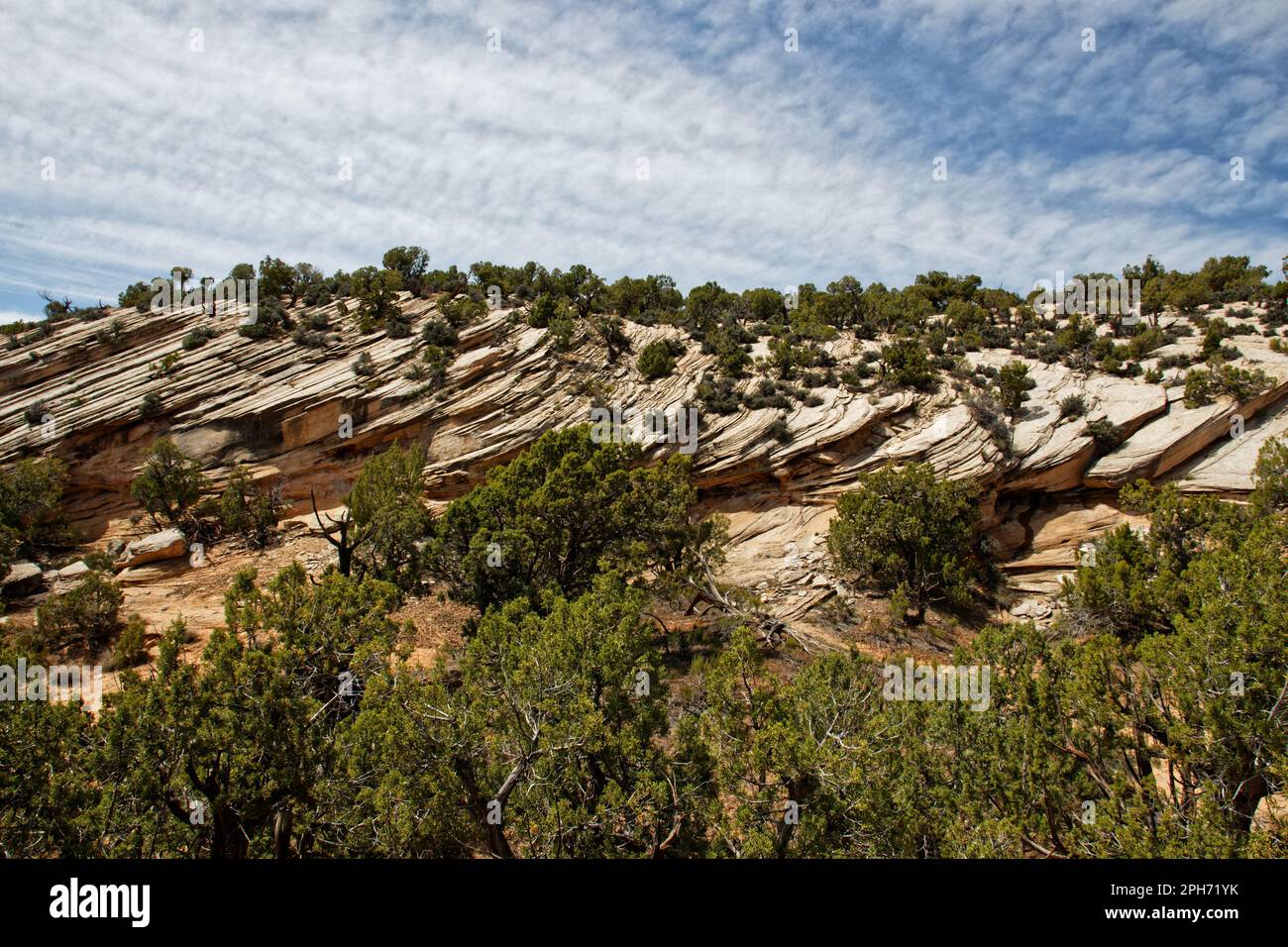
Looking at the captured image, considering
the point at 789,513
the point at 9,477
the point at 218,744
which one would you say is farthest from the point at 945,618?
the point at 9,477

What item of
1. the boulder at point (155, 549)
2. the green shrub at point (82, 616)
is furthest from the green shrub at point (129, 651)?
the boulder at point (155, 549)

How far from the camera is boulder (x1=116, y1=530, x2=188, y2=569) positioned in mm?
24172

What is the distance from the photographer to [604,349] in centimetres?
3309

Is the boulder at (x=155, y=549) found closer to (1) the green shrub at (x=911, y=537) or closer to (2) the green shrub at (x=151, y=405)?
(2) the green shrub at (x=151, y=405)

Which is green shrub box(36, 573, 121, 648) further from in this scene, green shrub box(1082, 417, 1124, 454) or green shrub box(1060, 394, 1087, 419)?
green shrub box(1060, 394, 1087, 419)

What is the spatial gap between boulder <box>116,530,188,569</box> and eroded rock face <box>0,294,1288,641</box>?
7 cm

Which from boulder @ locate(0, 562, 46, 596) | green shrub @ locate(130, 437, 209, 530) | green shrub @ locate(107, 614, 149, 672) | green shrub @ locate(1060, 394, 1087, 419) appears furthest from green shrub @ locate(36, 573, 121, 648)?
green shrub @ locate(1060, 394, 1087, 419)

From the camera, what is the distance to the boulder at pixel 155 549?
24.2 metres

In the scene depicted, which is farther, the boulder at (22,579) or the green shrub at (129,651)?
the boulder at (22,579)

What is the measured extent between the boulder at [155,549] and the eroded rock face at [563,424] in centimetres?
7

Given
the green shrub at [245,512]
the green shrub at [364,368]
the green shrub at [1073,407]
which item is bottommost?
the green shrub at [245,512]

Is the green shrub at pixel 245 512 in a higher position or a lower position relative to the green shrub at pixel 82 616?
higher

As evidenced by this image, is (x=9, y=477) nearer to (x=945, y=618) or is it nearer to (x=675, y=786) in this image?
(x=675, y=786)

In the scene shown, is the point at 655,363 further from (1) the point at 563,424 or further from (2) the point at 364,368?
(2) the point at 364,368
